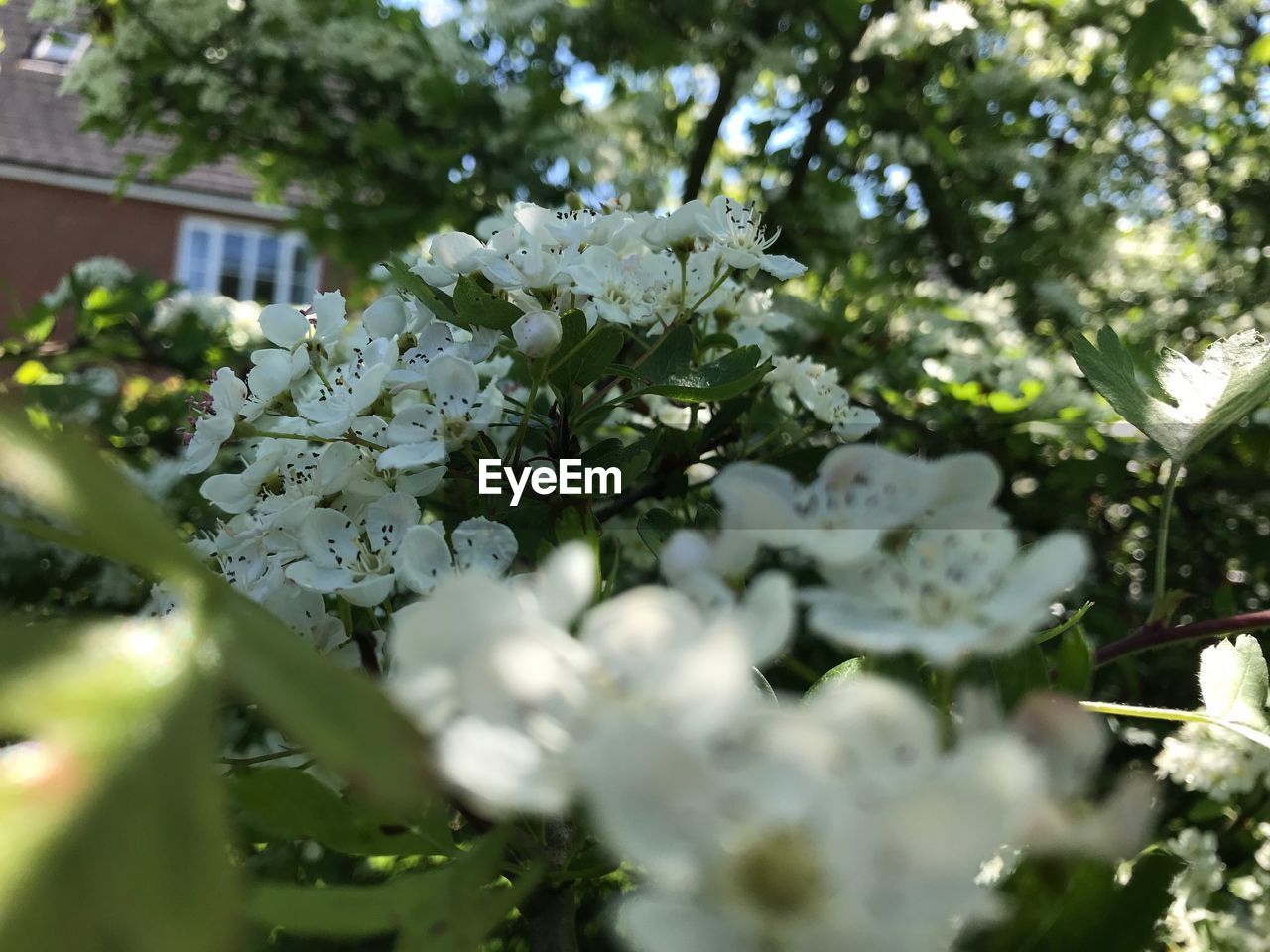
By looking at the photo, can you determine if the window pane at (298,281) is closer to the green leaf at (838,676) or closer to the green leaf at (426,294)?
the green leaf at (426,294)

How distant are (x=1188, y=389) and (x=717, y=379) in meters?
0.30

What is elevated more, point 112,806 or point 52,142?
point 112,806

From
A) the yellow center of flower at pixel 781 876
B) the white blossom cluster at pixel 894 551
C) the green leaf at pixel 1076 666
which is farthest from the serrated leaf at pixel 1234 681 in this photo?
the yellow center of flower at pixel 781 876

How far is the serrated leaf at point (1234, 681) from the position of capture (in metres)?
0.52

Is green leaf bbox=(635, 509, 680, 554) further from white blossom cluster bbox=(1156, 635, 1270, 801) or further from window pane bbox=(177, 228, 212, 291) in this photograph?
window pane bbox=(177, 228, 212, 291)

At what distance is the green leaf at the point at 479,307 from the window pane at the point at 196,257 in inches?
398

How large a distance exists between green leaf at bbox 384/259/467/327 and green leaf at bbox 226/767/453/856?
35 cm

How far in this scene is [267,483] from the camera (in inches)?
26.0

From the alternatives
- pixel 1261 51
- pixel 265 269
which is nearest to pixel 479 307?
pixel 1261 51

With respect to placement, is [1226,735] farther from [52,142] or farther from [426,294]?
[52,142]

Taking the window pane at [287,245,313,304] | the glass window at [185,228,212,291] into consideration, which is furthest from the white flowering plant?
the glass window at [185,228,212,291]

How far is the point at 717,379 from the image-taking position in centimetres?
68

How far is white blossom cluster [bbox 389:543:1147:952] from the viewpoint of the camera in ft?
0.80

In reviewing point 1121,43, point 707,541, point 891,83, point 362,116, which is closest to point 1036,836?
point 707,541
